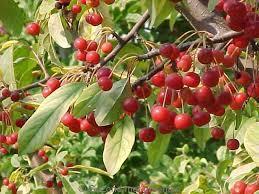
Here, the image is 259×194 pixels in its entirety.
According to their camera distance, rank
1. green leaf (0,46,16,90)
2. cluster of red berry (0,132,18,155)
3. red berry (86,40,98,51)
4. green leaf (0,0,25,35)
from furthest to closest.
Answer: cluster of red berry (0,132,18,155) → green leaf (0,46,16,90) → red berry (86,40,98,51) → green leaf (0,0,25,35)

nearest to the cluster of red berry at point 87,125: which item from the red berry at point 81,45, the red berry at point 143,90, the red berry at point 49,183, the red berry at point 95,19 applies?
the red berry at point 143,90

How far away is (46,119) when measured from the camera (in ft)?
3.64

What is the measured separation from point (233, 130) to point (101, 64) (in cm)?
42

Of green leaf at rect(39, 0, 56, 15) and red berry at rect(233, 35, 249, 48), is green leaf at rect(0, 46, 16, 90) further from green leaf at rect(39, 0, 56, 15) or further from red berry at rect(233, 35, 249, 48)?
red berry at rect(233, 35, 249, 48)

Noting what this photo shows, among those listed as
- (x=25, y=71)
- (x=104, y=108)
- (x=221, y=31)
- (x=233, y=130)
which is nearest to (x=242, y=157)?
(x=233, y=130)

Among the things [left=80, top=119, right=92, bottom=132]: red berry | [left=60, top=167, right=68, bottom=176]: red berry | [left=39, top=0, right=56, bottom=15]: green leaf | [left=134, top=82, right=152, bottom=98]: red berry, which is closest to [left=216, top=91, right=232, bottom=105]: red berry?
[left=134, top=82, right=152, bottom=98]: red berry

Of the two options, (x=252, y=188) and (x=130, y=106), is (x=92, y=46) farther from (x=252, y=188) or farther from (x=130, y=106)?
(x=252, y=188)

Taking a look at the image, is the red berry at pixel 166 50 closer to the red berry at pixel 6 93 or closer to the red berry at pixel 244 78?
the red berry at pixel 244 78

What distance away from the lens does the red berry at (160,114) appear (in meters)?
1.14

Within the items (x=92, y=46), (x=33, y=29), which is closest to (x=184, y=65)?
(x=92, y=46)

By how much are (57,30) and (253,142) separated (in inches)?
28.3

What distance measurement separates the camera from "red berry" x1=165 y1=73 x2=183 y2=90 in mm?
1106

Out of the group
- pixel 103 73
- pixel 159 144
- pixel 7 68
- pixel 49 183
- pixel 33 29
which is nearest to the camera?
pixel 103 73

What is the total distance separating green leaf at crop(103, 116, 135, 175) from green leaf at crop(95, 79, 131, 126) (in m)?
0.04
